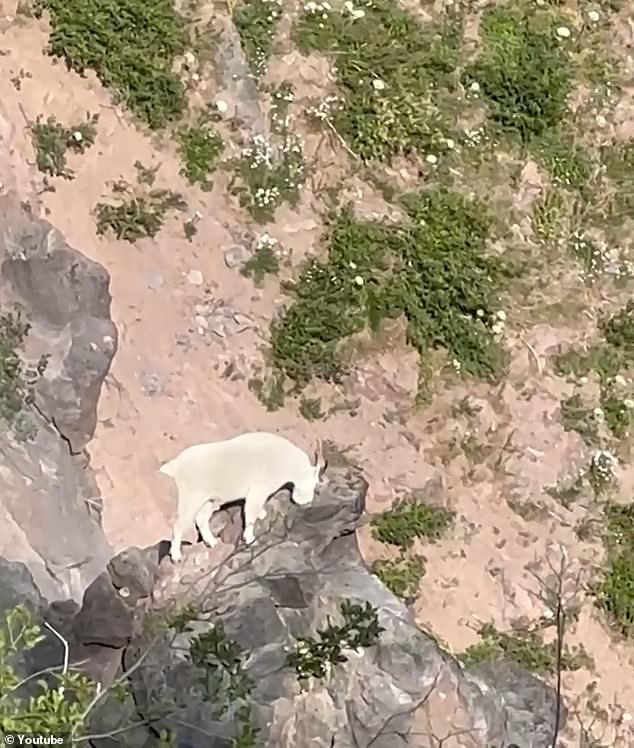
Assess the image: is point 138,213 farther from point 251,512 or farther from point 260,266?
point 251,512

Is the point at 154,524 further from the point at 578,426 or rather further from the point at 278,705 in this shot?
the point at 578,426

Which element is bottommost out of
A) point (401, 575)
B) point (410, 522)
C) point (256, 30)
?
point (401, 575)

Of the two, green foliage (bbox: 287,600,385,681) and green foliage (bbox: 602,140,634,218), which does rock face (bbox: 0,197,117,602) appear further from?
green foliage (bbox: 602,140,634,218)

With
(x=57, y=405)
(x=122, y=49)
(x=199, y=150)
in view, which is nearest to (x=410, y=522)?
(x=57, y=405)

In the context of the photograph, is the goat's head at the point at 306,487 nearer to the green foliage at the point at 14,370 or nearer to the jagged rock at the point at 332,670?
the jagged rock at the point at 332,670

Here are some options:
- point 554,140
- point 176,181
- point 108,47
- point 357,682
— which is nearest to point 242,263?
point 176,181
